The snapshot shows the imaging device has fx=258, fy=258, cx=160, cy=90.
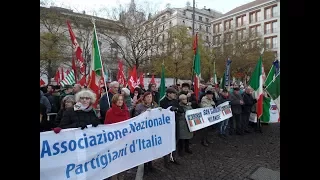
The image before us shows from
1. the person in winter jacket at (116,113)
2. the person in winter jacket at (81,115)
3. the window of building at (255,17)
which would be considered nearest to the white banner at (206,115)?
the person in winter jacket at (116,113)

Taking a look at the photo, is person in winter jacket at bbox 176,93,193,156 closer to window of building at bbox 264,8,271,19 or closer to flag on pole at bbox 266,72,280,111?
flag on pole at bbox 266,72,280,111

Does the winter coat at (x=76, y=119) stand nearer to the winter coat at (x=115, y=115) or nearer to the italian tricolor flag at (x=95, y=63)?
the winter coat at (x=115, y=115)

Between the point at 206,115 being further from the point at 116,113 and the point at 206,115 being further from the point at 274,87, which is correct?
the point at 116,113

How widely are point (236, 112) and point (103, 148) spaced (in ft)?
18.1

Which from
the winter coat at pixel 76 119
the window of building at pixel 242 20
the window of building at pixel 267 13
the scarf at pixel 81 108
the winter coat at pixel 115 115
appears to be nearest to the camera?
the winter coat at pixel 76 119

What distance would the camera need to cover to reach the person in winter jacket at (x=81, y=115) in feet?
12.2

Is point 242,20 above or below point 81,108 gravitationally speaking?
above

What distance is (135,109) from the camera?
4957 millimetres

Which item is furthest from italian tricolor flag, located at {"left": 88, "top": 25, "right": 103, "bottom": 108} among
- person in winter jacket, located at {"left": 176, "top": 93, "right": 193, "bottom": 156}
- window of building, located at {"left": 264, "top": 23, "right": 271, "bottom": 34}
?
window of building, located at {"left": 264, "top": 23, "right": 271, "bottom": 34}

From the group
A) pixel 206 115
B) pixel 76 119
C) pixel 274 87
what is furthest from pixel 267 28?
pixel 76 119
